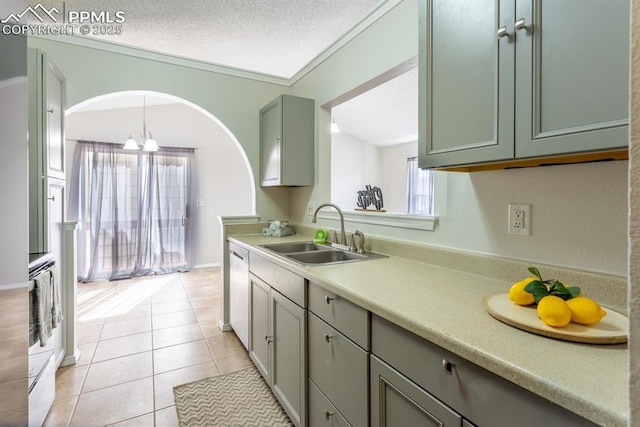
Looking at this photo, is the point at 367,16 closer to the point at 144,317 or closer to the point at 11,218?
the point at 11,218

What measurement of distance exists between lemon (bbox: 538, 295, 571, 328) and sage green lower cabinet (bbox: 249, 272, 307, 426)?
979mm

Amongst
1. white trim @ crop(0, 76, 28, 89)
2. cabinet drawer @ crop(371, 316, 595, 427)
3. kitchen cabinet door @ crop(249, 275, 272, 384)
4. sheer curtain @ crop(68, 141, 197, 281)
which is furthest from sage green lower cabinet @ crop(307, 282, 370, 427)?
sheer curtain @ crop(68, 141, 197, 281)

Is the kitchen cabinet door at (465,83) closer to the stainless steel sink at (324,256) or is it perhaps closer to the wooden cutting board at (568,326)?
the wooden cutting board at (568,326)

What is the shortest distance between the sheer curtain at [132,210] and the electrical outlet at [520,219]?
5.01 metres

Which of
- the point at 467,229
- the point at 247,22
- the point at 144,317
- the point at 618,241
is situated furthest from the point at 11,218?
the point at 144,317

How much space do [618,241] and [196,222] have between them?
17.6 feet

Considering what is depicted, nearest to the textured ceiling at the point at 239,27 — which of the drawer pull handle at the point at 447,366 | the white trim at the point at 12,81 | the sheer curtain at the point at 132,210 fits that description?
the white trim at the point at 12,81

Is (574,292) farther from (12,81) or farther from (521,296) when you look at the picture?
(12,81)

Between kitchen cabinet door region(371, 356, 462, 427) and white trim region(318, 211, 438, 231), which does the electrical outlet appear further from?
kitchen cabinet door region(371, 356, 462, 427)

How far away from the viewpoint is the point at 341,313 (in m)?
1.24

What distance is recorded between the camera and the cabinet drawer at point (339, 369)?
112 cm

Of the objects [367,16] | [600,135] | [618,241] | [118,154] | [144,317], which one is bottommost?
[144,317]

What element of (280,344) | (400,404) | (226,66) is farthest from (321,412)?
(226,66)

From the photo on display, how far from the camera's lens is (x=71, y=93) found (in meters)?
2.34
